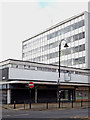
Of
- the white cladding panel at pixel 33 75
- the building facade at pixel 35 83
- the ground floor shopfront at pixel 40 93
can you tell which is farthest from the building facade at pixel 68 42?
the white cladding panel at pixel 33 75

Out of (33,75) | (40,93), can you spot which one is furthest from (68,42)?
(33,75)

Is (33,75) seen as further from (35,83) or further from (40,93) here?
(40,93)

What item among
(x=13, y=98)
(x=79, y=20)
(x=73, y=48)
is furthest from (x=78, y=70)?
(x=13, y=98)

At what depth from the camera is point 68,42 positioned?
56.3 metres

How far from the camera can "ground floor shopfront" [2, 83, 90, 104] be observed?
107 feet

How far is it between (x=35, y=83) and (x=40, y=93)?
11.5ft

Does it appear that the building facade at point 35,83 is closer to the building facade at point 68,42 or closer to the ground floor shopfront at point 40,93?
the ground floor shopfront at point 40,93

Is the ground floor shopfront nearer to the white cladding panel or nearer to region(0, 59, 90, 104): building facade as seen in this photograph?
region(0, 59, 90, 104): building facade

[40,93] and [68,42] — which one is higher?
[68,42]

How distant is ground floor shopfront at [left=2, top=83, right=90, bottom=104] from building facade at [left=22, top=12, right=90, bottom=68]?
1064 cm

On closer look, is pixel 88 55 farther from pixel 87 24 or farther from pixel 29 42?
pixel 29 42

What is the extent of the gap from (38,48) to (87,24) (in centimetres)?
2145

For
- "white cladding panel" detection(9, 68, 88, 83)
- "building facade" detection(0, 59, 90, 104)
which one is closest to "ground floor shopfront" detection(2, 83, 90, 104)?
"building facade" detection(0, 59, 90, 104)

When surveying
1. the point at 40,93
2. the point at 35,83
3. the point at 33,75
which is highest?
the point at 33,75
